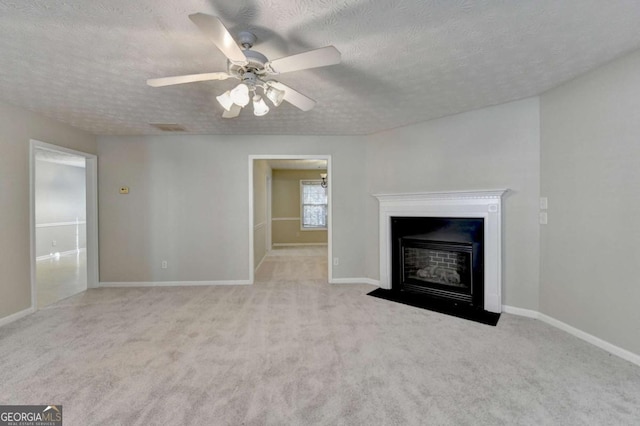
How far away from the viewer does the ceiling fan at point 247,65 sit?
4.48 feet

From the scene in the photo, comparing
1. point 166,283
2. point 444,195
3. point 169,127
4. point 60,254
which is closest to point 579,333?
point 444,195

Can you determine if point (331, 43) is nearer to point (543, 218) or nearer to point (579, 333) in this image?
point (543, 218)

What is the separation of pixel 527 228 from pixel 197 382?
137 inches

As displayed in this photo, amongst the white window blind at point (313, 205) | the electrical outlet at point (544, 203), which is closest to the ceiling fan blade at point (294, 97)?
the electrical outlet at point (544, 203)

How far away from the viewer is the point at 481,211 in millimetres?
3088

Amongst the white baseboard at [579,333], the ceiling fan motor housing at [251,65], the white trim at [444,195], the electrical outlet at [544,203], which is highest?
the ceiling fan motor housing at [251,65]

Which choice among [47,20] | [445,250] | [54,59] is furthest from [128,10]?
[445,250]

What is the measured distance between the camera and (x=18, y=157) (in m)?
2.96

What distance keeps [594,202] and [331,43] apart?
263 cm

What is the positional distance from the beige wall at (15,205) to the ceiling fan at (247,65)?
A: 248cm

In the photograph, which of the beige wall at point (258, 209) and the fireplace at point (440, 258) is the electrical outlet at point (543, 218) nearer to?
the fireplace at point (440, 258)

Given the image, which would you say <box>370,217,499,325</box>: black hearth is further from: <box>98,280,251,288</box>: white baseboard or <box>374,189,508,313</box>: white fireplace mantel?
<box>98,280,251,288</box>: white baseboard

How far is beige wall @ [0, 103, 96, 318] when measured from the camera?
2809 mm

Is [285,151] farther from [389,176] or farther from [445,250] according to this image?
[445,250]
